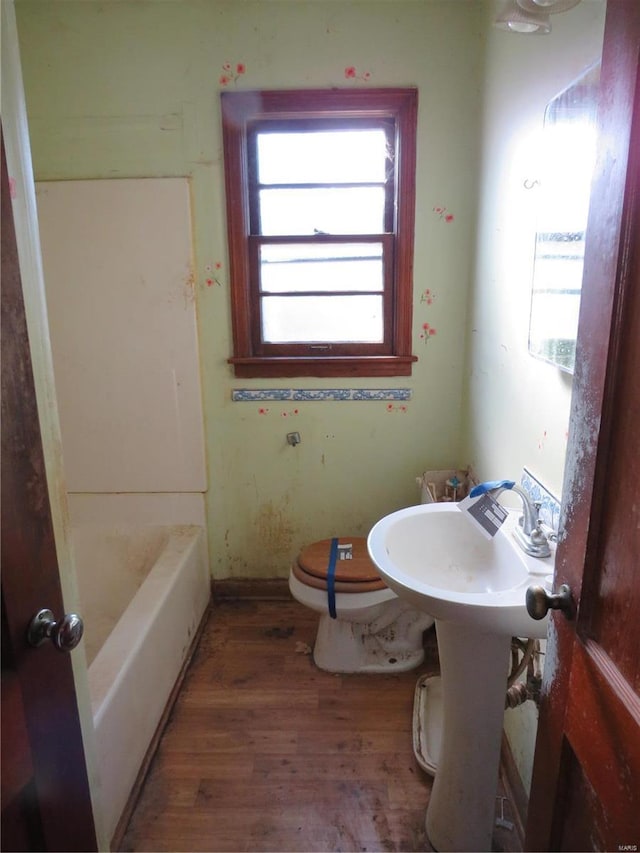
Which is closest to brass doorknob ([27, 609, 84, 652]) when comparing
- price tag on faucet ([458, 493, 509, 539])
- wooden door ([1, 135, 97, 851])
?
wooden door ([1, 135, 97, 851])

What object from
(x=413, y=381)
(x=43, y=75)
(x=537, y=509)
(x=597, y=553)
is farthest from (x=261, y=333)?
(x=597, y=553)

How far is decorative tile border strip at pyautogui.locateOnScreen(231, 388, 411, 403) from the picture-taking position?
231cm

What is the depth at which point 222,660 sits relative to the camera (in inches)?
83.9

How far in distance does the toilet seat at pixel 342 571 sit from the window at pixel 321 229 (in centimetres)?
74

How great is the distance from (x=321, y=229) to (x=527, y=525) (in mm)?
1488

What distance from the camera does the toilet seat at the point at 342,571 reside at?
6.28ft

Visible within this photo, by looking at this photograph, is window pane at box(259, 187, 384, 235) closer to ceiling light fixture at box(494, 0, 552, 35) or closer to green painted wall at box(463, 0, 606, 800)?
green painted wall at box(463, 0, 606, 800)

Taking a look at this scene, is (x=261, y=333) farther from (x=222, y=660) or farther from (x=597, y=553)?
(x=597, y=553)

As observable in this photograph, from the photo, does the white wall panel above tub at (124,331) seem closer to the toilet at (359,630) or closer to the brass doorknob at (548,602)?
the toilet at (359,630)

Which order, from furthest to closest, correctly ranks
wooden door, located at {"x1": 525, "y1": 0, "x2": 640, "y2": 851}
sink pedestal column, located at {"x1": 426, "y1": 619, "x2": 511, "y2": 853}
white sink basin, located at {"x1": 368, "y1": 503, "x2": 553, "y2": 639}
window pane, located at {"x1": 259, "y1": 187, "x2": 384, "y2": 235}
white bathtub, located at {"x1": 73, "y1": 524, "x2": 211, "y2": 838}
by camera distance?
window pane, located at {"x1": 259, "y1": 187, "x2": 384, "y2": 235}
white bathtub, located at {"x1": 73, "y1": 524, "x2": 211, "y2": 838}
sink pedestal column, located at {"x1": 426, "y1": 619, "x2": 511, "y2": 853}
white sink basin, located at {"x1": 368, "y1": 503, "x2": 553, "y2": 639}
wooden door, located at {"x1": 525, "y1": 0, "x2": 640, "y2": 851}

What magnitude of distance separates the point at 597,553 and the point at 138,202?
2.06 meters

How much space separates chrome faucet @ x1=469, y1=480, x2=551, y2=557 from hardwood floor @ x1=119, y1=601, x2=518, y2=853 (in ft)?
2.76

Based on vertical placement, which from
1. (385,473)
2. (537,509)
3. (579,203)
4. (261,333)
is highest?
(579,203)

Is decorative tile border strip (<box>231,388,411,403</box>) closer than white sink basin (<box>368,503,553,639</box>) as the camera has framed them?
No
